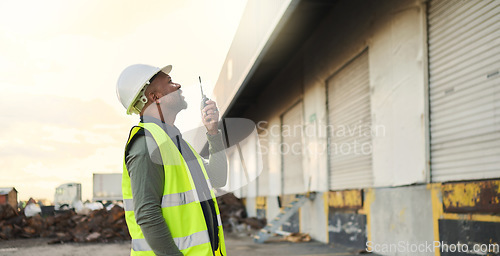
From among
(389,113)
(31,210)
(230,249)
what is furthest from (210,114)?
(31,210)

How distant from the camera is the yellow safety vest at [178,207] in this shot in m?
2.38

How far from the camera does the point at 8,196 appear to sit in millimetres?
25016

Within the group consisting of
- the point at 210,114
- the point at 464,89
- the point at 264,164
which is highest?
the point at 464,89

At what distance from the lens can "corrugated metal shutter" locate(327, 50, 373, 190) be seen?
9375 millimetres

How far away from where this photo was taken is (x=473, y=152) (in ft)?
19.5

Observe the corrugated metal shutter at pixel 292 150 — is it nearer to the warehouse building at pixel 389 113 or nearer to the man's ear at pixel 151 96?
the warehouse building at pixel 389 113

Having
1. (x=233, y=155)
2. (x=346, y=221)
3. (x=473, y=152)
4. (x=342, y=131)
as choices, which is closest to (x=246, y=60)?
(x=342, y=131)

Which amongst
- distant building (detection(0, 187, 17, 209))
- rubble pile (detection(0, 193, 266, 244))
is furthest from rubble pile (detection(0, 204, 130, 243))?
distant building (detection(0, 187, 17, 209))

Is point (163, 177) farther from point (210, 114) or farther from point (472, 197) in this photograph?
point (472, 197)

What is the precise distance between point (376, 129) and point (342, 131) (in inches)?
78.1

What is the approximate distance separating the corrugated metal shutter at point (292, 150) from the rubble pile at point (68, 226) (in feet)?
17.4

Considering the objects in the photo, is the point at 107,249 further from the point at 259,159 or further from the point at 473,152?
the point at 259,159

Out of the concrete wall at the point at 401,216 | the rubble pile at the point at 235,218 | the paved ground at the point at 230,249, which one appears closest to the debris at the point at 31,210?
the paved ground at the point at 230,249

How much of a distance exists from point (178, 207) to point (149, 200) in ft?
0.55
